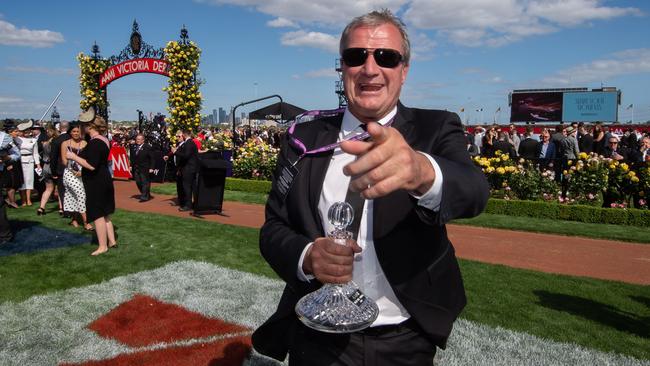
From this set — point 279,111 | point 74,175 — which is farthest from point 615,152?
point 74,175

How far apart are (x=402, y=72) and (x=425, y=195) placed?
705mm

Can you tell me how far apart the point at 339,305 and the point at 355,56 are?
0.88m

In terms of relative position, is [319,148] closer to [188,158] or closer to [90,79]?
[188,158]

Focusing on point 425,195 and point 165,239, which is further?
point 165,239

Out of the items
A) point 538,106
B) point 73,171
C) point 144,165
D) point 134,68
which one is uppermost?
point 538,106

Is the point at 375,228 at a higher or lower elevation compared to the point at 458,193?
lower

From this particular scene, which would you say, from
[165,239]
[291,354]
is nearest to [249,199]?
[165,239]

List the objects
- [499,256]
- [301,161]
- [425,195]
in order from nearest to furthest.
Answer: [425,195], [301,161], [499,256]

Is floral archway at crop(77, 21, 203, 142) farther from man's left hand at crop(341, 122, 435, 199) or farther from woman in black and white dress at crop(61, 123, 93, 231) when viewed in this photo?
man's left hand at crop(341, 122, 435, 199)

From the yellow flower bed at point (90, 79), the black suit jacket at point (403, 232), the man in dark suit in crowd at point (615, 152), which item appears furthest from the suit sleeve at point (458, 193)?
the yellow flower bed at point (90, 79)

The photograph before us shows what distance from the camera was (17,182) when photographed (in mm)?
11852

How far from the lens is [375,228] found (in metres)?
1.65

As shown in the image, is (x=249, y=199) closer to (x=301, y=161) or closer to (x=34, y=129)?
(x=34, y=129)

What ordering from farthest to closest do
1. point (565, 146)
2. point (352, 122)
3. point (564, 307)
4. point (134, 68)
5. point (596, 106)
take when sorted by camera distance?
point (596, 106), point (134, 68), point (565, 146), point (564, 307), point (352, 122)
